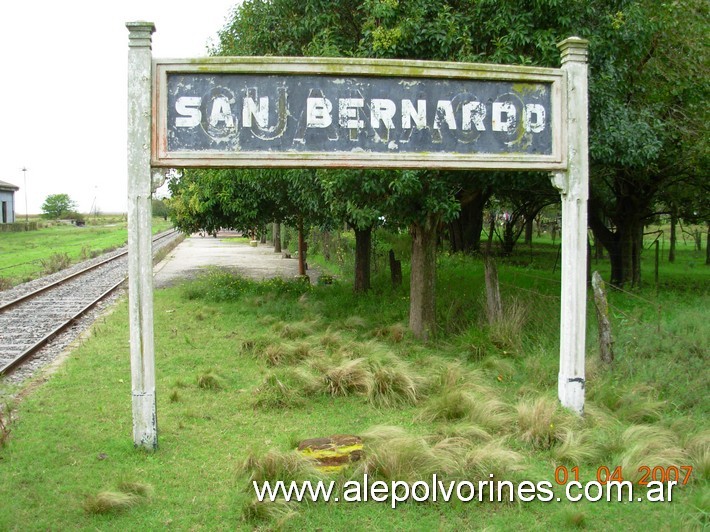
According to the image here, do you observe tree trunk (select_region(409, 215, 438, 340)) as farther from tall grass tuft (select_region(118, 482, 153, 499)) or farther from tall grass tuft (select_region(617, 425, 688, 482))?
tall grass tuft (select_region(118, 482, 153, 499))

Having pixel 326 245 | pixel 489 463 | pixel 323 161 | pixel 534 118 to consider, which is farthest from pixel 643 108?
Answer: pixel 326 245

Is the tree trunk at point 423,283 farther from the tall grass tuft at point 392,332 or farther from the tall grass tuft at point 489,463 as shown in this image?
the tall grass tuft at point 489,463

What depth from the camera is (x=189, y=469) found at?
5.55 m

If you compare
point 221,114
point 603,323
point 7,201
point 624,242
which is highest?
point 7,201

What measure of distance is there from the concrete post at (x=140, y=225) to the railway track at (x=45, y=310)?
13.5ft

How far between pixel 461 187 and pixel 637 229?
8.76 metres

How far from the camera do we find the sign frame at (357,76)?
593 cm

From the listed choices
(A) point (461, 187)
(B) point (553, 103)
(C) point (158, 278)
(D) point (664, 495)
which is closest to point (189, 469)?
(D) point (664, 495)

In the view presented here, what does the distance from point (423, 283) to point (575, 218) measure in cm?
466

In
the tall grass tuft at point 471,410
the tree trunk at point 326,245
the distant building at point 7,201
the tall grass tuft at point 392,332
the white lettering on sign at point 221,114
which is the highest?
the distant building at point 7,201

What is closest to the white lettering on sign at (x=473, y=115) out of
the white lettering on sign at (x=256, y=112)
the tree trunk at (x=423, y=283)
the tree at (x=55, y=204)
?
the white lettering on sign at (x=256, y=112)

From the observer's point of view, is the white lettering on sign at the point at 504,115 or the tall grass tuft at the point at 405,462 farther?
the white lettering on sign at the point at 504,115

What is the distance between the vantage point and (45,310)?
15.1 meters

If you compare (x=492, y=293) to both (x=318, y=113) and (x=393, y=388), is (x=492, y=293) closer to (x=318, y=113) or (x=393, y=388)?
(x=393, y=388)
